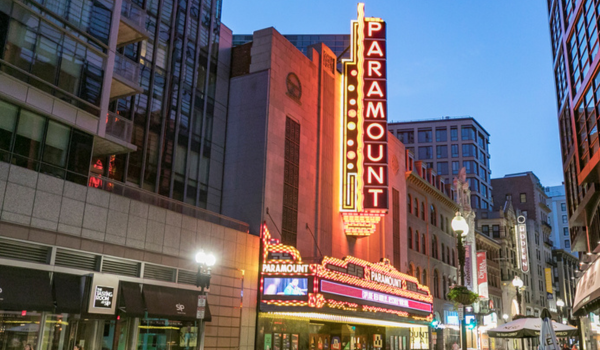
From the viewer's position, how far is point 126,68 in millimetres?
→ 25031

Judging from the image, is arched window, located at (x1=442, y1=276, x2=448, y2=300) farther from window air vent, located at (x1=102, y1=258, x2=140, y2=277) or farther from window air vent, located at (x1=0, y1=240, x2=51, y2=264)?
window air vent, located at (x1=0, y1=240, x2=51, y2=264)

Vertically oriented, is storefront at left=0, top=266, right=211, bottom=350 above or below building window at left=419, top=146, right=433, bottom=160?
below

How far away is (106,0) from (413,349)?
41.8 m

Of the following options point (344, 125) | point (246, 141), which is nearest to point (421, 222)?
point (344, 125)

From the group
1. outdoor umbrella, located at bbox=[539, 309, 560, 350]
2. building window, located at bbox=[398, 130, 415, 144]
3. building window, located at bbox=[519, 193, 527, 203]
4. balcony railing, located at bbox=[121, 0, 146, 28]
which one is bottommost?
outdoor umbrella, located at bbox=[539, 309, 560, 350]

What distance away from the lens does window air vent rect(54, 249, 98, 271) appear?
20708 millimetres

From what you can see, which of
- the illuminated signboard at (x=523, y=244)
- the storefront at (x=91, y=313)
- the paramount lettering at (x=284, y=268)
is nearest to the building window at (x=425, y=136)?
the illuminated signboard at (x=523, y=244)

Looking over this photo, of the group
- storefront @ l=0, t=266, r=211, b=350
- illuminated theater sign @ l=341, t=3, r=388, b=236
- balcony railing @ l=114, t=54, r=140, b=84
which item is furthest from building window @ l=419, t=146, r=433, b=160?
balcony railing @ l=114, t=54, r=140, b=84

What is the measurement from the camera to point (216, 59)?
36.0 metres

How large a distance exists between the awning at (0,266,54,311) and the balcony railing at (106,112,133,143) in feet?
21.8

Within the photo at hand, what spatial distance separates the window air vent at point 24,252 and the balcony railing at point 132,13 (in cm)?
1074

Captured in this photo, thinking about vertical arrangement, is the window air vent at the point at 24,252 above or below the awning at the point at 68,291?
above

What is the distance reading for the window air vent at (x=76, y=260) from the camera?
67.9 feet

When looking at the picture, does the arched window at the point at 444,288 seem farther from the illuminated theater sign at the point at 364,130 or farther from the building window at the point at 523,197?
the building window at the point at 523,197
